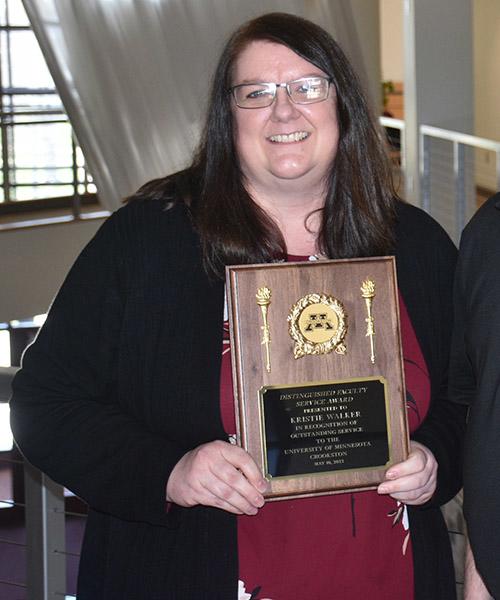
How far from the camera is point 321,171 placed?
166cm

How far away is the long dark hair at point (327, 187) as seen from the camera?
1.66 m

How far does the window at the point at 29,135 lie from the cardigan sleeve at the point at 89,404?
5.94 meters

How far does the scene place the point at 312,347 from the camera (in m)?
1.54

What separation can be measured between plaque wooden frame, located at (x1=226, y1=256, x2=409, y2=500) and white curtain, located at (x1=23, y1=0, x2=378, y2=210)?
394cm

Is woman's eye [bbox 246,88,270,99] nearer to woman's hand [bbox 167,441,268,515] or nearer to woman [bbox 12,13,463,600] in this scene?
woman [bbox 12,13,463,600]

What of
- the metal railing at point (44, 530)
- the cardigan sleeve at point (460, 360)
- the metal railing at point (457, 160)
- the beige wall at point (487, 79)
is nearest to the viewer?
the cardigan sleeve at point (460, 360)

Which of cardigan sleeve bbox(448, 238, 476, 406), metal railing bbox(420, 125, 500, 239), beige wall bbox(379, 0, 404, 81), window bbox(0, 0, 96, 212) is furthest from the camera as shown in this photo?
beige wall bbox(379, 0, 404, 81)

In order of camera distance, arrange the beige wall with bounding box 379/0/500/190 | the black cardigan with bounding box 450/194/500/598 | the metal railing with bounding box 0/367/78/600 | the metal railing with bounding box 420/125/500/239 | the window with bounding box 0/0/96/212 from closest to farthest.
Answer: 1. the black cardigan with bounding box 450/194/500/598
2. the metal railing with bounding box 0/367/78/600
3. the metal railing with bounding box 420/125/500/239
4. the window with bounding box 0/0/96/212
5. the beige wall with bounding box 379/0/500/190

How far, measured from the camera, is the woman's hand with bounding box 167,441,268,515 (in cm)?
149

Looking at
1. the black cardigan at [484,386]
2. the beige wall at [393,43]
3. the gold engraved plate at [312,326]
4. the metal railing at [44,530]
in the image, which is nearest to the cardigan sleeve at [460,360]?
the black cardigan at [484,386]

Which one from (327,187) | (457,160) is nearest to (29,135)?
(457,160)

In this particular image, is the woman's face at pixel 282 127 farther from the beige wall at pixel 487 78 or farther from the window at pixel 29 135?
the beige wall at pixel 487 78

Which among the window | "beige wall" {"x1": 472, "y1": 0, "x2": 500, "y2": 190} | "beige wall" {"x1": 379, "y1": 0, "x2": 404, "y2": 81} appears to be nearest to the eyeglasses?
the window

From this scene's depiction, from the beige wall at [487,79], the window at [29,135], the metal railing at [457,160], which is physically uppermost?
the beige wall at [487,79]
